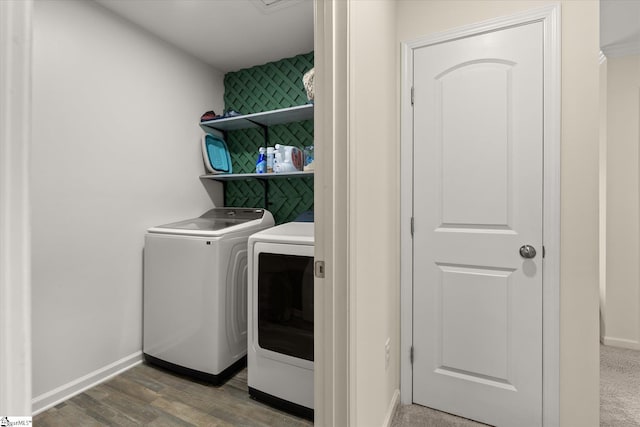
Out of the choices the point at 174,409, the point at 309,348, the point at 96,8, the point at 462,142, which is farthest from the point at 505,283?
the point at 96,8

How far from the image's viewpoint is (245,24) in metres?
2.30

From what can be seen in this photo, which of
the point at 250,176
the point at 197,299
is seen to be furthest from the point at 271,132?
the point at 197,299

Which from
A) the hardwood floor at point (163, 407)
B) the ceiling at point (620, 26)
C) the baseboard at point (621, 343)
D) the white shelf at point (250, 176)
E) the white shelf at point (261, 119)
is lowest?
the hardwood floor at point (163, 407)

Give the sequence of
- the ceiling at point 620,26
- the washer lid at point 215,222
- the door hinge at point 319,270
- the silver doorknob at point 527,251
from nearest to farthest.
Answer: the door hinge at point 319,270
the silver doorknob at point 527,251
the ceiling at point 620,26
the washer lid at point 215,222

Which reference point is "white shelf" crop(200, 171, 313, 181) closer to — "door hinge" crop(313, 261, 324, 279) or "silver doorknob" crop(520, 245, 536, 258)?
"door hinge" crop(313, 261, 324, 279)

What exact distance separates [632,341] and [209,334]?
10.5ft

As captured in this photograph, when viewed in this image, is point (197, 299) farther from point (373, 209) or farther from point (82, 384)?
point (373, 209)

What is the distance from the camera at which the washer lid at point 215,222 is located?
2.19m

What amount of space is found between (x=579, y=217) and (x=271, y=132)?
2.39m

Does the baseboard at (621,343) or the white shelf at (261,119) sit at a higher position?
the white shelf at (261,119)

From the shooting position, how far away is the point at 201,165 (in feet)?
9.43

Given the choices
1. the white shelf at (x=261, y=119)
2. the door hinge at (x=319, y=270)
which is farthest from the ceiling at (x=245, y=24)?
the door hinge at (x=319, y=270)

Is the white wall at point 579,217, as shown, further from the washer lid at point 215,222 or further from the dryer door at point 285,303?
the washer lid at point 215,222

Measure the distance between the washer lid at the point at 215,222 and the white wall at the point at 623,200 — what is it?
277 cm
